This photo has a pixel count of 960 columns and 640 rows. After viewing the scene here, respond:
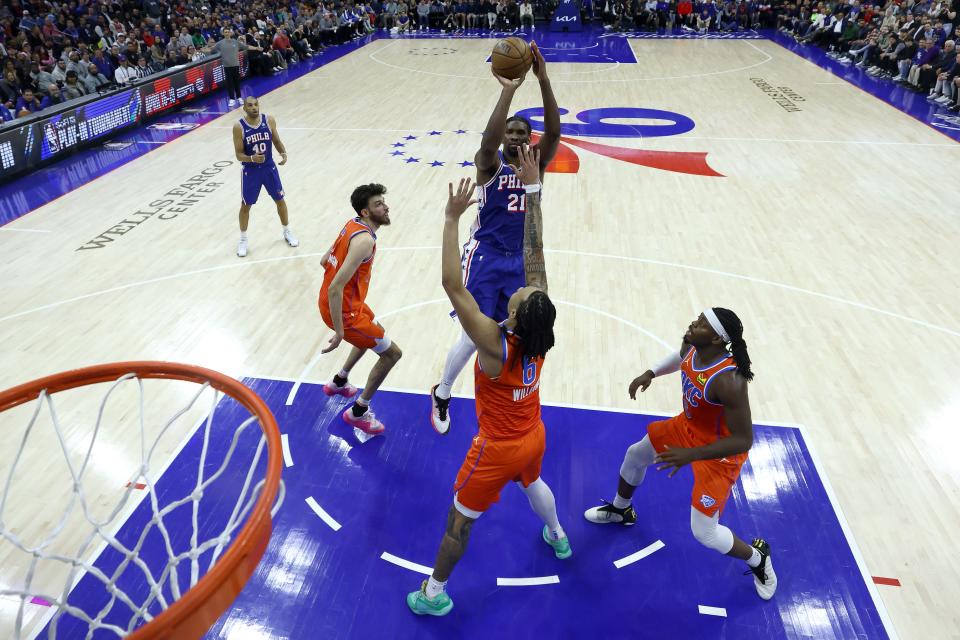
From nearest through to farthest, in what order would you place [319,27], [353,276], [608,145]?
[353,276]
[608,145]
[319,27]

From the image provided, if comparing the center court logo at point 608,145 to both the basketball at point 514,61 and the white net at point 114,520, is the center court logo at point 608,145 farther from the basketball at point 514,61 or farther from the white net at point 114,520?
the white net at point 114,520

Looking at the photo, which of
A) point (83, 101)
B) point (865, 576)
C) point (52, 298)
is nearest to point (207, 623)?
point (865, 576)

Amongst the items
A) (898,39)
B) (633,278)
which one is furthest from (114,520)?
(898,39)

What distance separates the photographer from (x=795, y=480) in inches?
167

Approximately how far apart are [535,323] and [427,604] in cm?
162

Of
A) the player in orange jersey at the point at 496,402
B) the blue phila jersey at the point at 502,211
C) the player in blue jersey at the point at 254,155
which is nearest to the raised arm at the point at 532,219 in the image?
the player in orange jersey at the point at 496,402

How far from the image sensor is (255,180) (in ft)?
23.4

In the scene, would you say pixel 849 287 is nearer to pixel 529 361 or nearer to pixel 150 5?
pixel 529 361

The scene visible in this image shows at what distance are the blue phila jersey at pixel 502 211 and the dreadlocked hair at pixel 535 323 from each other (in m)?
1.52

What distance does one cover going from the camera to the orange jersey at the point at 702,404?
3.14 m

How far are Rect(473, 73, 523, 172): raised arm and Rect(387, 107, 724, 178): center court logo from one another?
19.5ft

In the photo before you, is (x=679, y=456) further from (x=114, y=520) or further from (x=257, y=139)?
(x=257, y=139)

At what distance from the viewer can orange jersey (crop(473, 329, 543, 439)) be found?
292 cm

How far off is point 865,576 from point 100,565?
13.8ft
